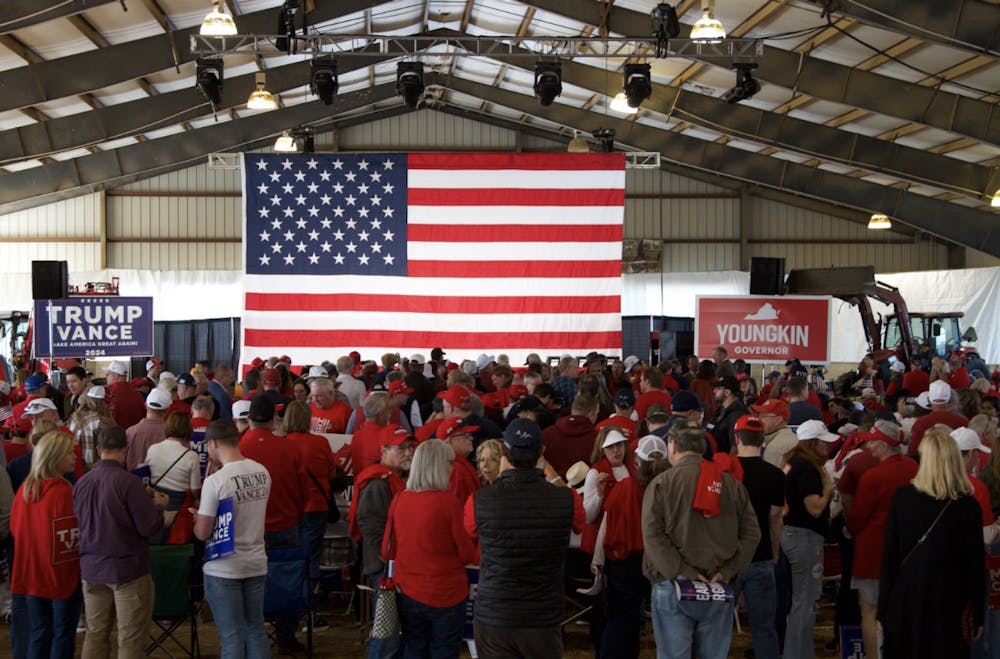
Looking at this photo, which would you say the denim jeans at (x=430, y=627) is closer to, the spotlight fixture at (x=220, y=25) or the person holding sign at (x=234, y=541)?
the person holding sign at (x=234, y=541)

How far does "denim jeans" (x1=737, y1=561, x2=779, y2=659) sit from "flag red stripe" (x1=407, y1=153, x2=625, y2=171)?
10273 millimetres

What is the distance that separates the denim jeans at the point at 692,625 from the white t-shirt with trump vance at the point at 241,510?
1919 mm

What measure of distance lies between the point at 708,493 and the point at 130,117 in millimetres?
15725

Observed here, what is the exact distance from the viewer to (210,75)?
12578 mm

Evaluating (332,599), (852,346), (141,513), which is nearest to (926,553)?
(141,513)

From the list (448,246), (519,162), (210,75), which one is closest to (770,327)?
(519,162)

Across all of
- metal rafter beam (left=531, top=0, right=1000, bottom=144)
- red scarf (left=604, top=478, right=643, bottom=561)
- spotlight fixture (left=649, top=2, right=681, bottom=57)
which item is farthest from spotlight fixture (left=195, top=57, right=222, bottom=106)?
red scarf (left=604, top=478, right=643, bottom=561)

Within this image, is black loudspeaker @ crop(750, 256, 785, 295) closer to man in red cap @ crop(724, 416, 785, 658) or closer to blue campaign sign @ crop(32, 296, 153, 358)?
blue campaign sign @ crop(32, 296, 153, 358)

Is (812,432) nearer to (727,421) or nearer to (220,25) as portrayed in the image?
(727,421)

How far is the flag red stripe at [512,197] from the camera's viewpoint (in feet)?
49.1

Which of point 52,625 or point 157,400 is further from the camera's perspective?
Answer: point 157,400

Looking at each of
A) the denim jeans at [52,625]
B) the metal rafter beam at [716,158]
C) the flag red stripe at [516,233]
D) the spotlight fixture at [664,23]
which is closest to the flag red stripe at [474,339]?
the flag red stripe at [516,233]

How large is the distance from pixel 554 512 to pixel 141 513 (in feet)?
6.42

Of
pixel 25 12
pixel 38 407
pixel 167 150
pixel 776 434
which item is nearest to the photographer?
pixel 776 434
